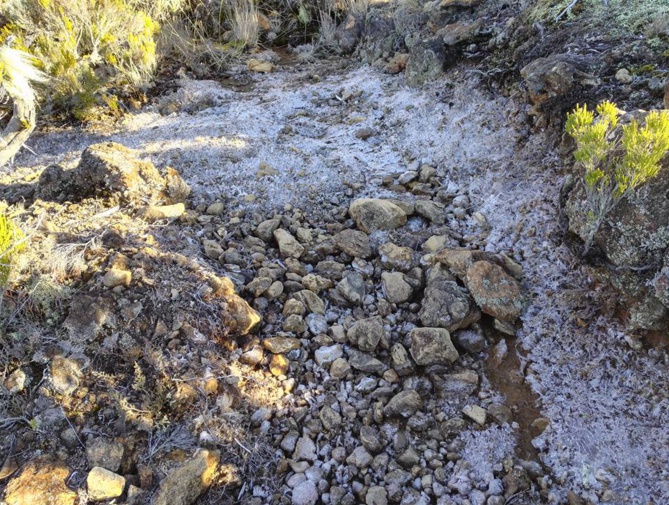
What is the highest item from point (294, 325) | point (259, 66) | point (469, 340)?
point (259, 66)

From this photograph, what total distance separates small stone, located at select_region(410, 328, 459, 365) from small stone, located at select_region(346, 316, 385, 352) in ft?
0.62

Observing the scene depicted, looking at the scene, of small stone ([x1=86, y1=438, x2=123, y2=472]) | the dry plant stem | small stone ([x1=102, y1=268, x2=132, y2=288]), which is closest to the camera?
small stone ([x1=86, y1=438, x2=123, y2=472])

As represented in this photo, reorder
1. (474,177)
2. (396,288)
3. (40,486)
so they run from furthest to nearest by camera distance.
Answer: (474,177) < (396,288) < (40,486)

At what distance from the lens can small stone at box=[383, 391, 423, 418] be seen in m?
2.31

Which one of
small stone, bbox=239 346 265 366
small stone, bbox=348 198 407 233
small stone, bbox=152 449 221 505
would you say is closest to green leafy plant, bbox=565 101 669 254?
small stone, bbox=348 198 407 233

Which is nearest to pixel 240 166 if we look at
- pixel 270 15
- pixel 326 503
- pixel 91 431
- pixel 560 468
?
pixel 91 431

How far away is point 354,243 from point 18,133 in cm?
259

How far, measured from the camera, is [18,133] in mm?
3568

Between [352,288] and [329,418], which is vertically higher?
[352,288]

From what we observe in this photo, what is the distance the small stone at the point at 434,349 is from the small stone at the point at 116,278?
1.48 m

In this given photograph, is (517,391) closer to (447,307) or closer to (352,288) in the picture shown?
(447,307)

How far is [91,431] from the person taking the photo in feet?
6.77

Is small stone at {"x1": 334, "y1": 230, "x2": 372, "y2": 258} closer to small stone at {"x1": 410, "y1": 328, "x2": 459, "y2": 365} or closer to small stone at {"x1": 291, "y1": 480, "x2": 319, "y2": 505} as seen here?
small stone at {"x1": 410, "y1": 328, "x2": 459, "y2": 365}

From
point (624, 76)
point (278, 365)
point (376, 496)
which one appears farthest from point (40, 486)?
point (624, 76)
